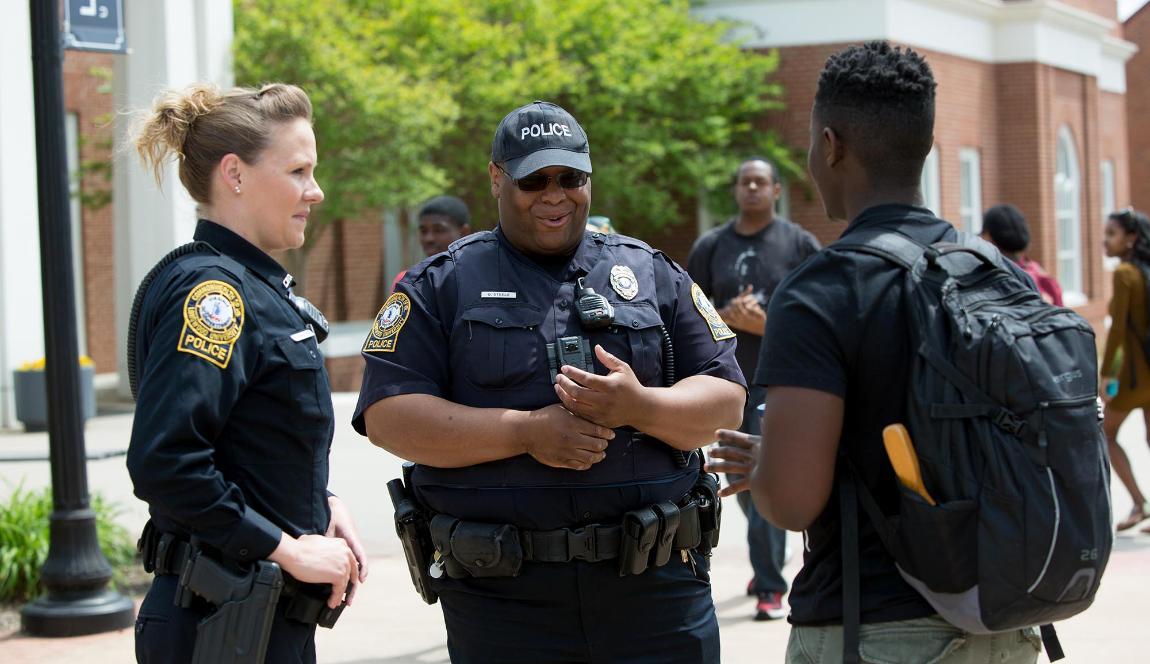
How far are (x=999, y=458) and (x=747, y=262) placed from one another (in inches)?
187

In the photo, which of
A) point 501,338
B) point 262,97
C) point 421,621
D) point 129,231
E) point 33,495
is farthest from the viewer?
point 129,231

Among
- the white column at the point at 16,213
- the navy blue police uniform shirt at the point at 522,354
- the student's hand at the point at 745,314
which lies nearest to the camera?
the navy blue police uniform shirt at the point at 522,354

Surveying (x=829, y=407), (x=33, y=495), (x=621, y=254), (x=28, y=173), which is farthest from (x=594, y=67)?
(x=829, y=407)

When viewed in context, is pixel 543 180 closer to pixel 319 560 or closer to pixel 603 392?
pixel 603 392

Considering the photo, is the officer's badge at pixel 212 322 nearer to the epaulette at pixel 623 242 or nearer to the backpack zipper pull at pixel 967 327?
the epaulette at pixel 623 242

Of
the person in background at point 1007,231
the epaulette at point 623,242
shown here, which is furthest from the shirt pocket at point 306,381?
the person in background at point 1007,231

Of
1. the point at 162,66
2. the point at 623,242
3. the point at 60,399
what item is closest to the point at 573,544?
the point at 623,242

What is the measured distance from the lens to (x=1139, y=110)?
37.1 m

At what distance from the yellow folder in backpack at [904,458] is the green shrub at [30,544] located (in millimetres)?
5121

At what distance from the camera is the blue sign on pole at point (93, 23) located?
7965mm

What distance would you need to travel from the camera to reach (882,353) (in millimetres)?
2467

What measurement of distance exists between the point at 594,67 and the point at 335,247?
563 centimetres

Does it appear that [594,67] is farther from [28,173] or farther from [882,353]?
[882,353]

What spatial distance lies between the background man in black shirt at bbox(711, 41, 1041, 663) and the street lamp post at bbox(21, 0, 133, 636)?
439 centimetres
